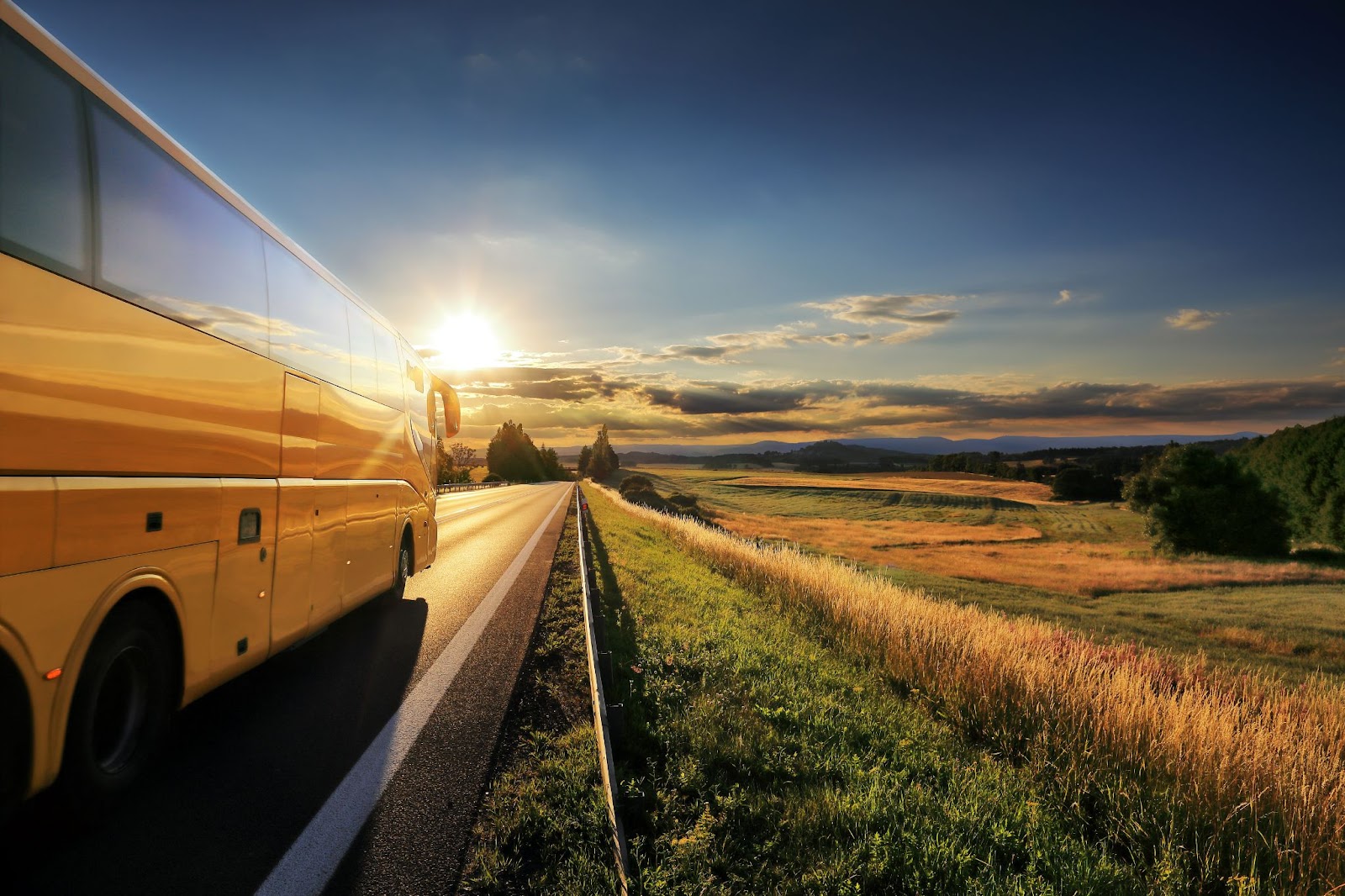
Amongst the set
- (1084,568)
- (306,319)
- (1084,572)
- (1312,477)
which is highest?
(306,319)

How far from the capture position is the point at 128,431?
3.96m

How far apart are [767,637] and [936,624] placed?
2.31 m

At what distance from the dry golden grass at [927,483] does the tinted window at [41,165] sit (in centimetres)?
10972

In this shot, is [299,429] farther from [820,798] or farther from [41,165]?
[820,798]

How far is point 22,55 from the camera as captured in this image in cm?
339

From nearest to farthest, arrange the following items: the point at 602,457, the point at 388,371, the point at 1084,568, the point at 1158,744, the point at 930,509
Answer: the point at 1158,744 → the point at 388,371 → the point at 1084,568 → the point at 930,509 → the point at 602,457

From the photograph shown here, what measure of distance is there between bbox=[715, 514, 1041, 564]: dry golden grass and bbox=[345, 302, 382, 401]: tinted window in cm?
3898

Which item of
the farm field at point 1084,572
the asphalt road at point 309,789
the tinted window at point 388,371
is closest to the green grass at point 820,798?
the asphalt road at point 309,789

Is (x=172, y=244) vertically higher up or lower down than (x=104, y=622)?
higher up

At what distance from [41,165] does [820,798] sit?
5.69 meters

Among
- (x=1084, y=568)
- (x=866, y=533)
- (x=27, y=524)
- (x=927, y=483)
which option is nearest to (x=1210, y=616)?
(x=1084, y=568)

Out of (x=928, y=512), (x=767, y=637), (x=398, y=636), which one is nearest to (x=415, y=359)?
(x=398, y=636)

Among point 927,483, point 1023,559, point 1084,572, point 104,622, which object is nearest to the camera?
point 104,622

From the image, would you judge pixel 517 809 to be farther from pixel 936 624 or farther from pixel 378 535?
pixel 936 624
